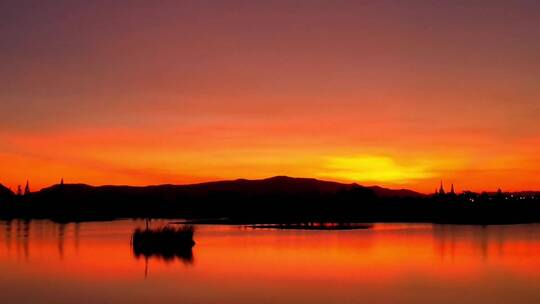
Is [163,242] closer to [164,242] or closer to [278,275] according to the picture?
[164,242]

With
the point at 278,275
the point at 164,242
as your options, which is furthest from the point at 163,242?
the point at 278,275

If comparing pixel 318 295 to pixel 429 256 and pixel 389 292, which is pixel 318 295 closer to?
pixel 389 292

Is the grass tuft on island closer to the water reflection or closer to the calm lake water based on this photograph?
the water reflection

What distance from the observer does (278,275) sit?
36969 mm

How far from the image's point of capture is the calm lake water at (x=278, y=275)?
28797 millimetres

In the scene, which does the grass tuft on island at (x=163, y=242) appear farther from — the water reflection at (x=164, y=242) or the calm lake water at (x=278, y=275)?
the calm lake water at (x=278, y=275)

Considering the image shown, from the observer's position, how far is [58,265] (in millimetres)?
43062

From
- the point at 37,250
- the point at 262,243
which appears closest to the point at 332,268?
the point at 262,243

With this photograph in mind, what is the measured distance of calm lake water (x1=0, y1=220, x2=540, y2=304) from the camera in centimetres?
2880

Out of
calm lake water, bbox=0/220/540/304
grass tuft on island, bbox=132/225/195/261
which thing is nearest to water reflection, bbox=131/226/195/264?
grass tuft on island, bbox=132/225/195/261

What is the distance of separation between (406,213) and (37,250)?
388 feet

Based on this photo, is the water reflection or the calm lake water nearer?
the calm lake water

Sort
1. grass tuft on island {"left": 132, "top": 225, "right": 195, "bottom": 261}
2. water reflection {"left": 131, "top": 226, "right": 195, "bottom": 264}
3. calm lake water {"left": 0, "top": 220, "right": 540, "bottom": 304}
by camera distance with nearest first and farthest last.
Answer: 1. calm lake water {"left": 0, "top": 220, "right": 540, "bottom": 304}
2. water reflection {"left": 131, "top": 226, "right": 195, "bottom": 264}
3. grass tuft on island {"left": 132, "top": 225, "right": 195, "bottom": 261}

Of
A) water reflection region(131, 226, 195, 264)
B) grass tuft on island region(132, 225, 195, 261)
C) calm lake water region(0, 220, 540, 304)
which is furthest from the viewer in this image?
grass tuft on island region(132, 225, 195, 261)
